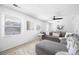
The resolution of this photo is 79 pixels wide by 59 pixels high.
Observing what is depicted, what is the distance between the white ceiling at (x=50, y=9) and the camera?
1204 millimetres

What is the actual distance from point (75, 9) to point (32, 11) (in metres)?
0.76

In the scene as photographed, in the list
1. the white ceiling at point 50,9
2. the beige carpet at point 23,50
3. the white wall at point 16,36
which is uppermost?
the white ceiling at point 50,9

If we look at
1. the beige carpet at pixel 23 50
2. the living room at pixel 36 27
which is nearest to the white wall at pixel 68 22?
the living room at pixel 36 27

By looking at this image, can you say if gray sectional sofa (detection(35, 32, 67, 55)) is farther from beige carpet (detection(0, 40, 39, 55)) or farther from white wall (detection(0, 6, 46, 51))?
white wall (detection(0, 6, 46, 51))

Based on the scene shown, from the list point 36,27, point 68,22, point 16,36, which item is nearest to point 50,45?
point 36,27

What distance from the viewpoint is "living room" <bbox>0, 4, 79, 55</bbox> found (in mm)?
1176

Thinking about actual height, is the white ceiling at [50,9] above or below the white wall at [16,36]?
above

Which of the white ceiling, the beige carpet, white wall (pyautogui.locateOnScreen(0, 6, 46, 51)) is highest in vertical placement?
the white ceiling

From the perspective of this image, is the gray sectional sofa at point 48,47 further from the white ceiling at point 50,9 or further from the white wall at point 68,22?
the white ceiling at point 50,9

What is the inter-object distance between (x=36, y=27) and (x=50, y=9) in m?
0.42

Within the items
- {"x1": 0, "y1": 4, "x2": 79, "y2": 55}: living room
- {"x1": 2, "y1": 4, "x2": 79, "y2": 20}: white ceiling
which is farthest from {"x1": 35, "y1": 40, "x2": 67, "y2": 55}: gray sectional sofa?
{"x1": 2, "y1": 4, "x2": 79, "y2": 20}: white ceiling

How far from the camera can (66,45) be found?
4.00 feet

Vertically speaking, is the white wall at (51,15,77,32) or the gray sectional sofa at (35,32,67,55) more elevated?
the white wall at (51,15,77,32)

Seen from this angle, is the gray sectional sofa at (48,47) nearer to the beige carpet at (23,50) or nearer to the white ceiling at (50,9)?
the beige carpet at (23,50)
